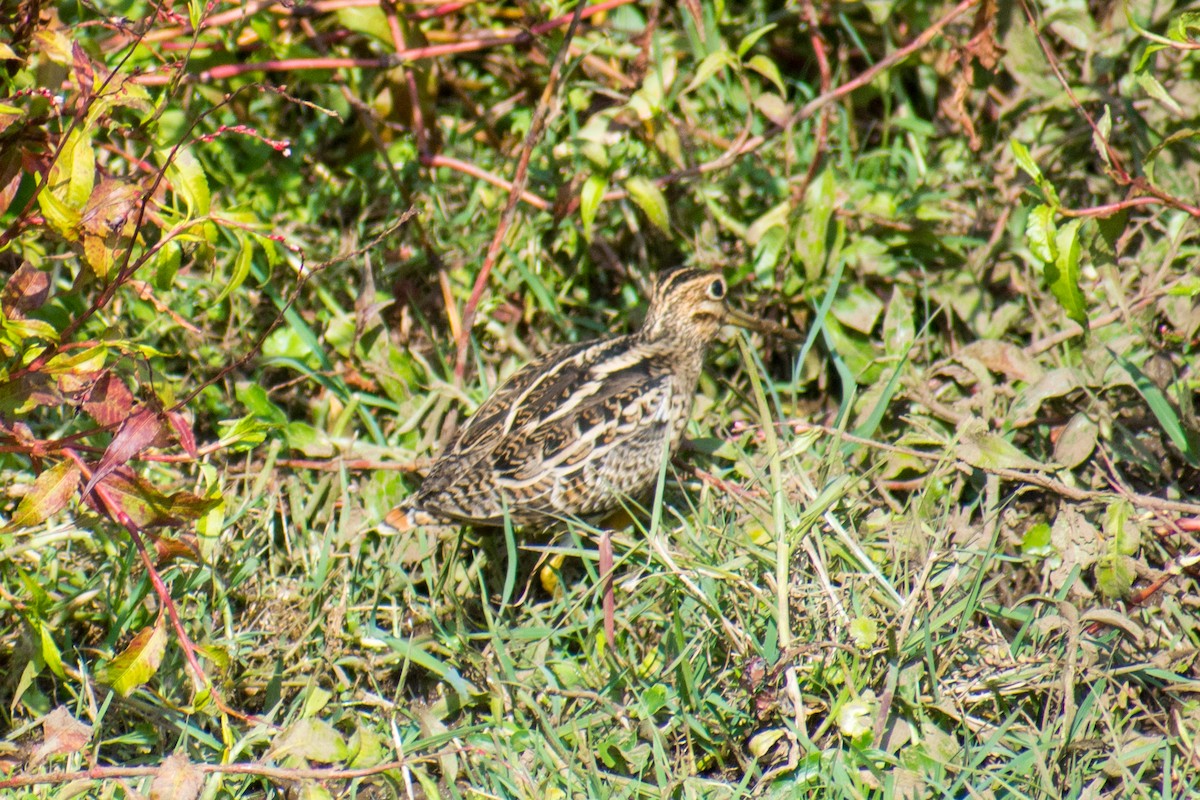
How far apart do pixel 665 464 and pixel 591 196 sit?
1.02 m

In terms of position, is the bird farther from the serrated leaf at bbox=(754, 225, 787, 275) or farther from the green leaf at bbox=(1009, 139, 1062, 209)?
the green leaf at bbox=(1009, 139, 1062, 209)

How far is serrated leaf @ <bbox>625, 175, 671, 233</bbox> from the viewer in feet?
14.6

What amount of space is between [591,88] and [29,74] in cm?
193

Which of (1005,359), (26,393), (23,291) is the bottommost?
(1005,359)

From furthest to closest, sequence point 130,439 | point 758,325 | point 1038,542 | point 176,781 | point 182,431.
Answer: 1. point 758,325
2. point 1038,542
3. point 182,431
4. point 130,439
5. point 176,781

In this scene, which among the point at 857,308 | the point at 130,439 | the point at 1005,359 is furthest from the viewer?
the point at 857,308

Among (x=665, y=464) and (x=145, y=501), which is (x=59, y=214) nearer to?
(x=145, y=501)

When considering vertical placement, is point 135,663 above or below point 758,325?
above

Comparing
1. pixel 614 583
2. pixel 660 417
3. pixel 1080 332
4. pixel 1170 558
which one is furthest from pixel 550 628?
pixel 1080 332

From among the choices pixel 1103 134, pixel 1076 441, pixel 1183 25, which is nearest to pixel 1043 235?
pixel 1103 134

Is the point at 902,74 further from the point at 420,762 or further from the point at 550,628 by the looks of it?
the point at 420,762

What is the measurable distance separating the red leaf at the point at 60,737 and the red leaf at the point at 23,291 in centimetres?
101

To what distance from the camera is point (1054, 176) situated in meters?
4.91

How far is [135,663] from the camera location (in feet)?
10.3
